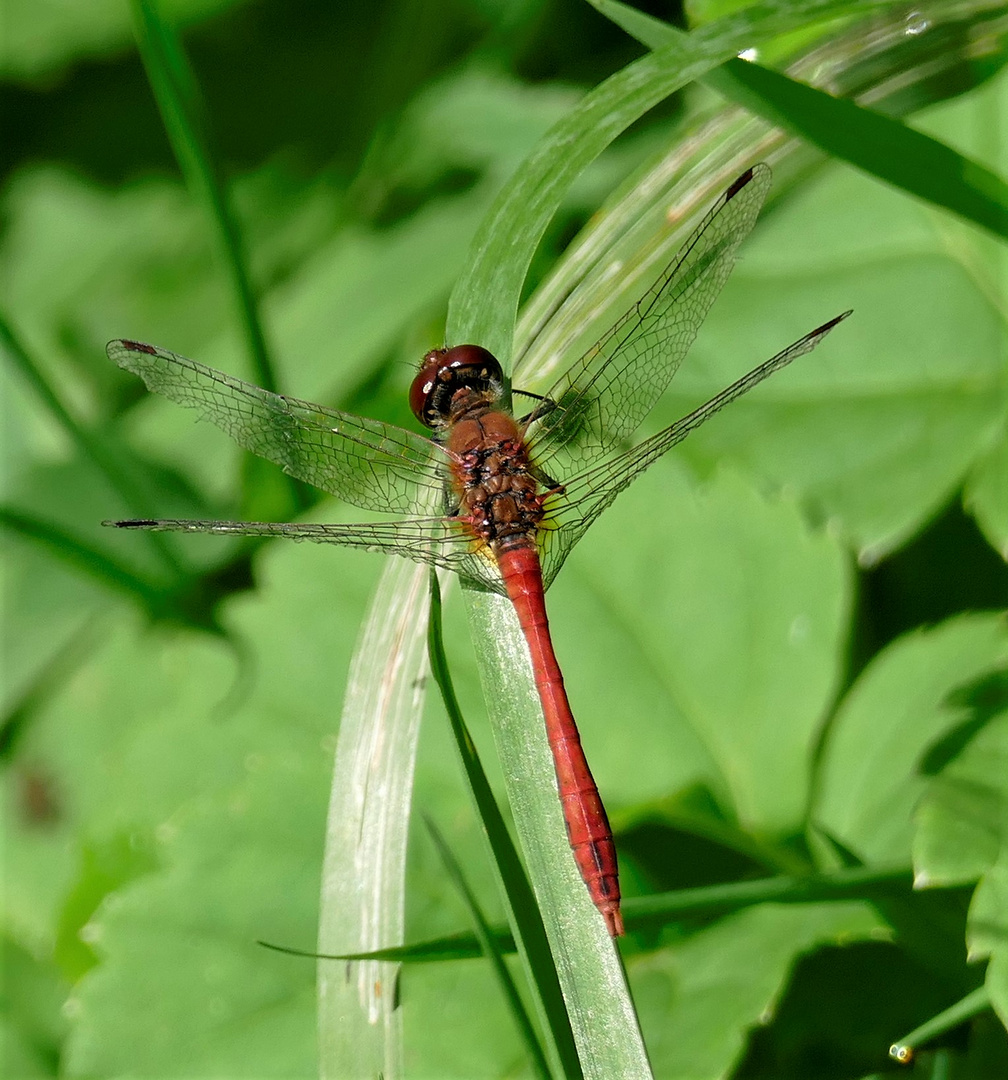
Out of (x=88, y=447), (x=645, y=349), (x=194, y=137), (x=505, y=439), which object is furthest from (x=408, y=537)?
(x=88, y=447)

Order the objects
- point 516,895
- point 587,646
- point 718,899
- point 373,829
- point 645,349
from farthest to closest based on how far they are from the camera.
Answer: point 587,646 < point 645,349 < point 373,829 < point 718,899 < point 516,895

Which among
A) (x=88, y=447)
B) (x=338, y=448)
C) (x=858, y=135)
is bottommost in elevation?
(x=858, y=135)

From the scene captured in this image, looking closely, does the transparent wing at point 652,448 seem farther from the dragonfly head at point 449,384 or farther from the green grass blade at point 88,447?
the green grass blade at point 88,447

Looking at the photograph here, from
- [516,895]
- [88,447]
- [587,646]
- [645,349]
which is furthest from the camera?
[88,447]

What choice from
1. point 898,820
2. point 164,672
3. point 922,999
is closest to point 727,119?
point 898,820

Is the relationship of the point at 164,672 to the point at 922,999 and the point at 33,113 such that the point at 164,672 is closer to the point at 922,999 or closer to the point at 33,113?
the point at 922,999

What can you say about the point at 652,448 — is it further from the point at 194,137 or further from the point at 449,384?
the point at 194,137

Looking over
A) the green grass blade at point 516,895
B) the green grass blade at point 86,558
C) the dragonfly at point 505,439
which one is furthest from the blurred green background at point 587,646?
the green grass blade at point 516,895
